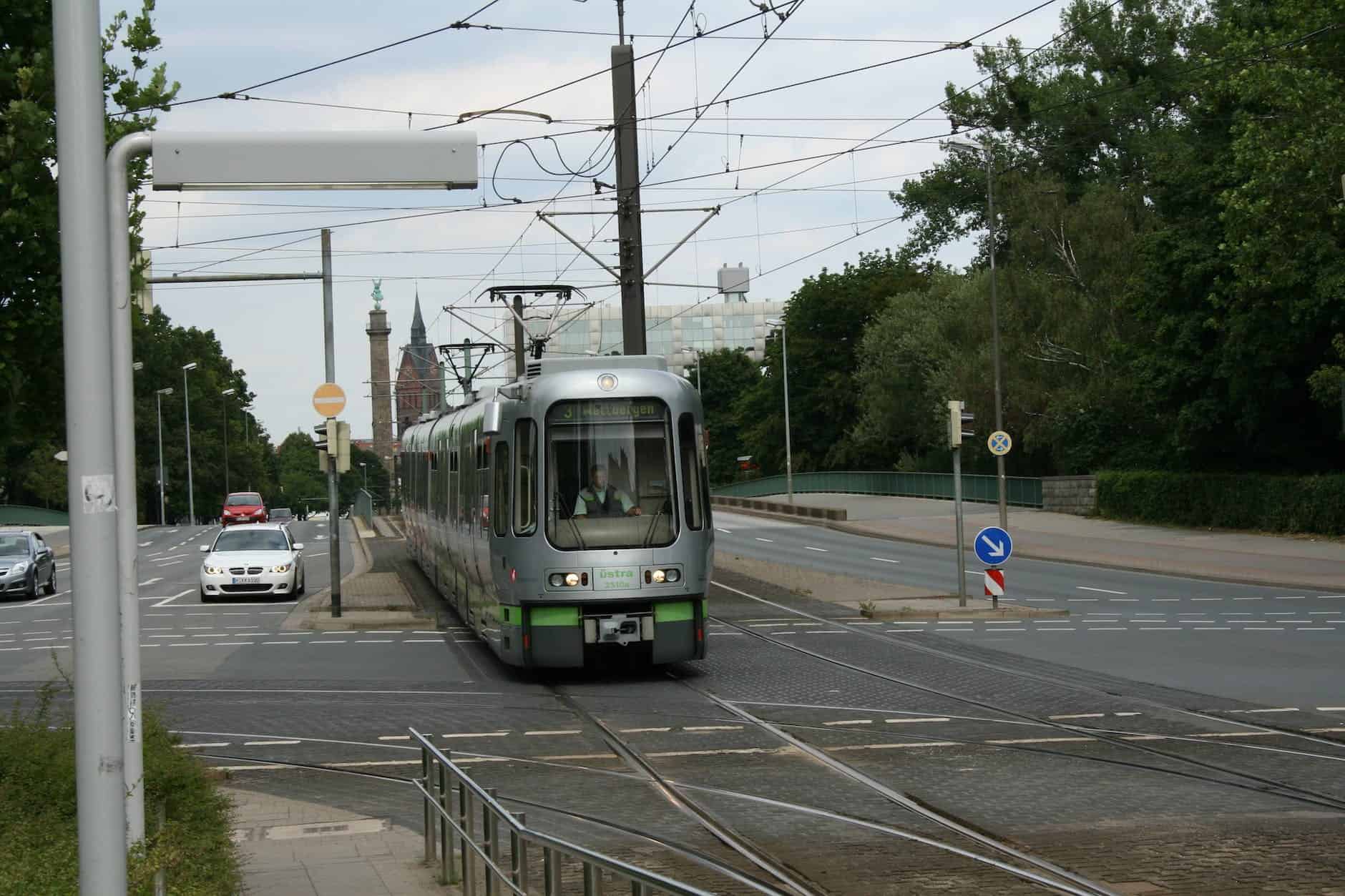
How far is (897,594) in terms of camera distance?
28531 millimetres

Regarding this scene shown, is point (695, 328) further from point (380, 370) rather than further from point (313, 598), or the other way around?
point (313, 598)

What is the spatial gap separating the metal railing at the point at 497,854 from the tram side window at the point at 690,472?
27.1 ft

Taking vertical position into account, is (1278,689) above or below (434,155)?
below

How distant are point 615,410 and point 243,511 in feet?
161

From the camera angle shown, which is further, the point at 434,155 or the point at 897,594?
the point at 897,594

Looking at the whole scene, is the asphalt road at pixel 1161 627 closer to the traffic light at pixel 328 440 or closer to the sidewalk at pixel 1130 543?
the sidewalk at pixel 1130 543

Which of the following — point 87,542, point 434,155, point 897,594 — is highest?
point 434,155

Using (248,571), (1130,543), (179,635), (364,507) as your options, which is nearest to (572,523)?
(179,635)

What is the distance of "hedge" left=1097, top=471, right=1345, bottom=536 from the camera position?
135ft

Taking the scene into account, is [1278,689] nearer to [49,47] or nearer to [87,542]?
[49,47]

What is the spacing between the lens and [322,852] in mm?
8836

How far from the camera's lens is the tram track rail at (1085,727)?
33.6ft

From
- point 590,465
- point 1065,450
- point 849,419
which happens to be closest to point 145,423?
point 849,419

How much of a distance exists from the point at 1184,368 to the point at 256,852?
1619 inches
